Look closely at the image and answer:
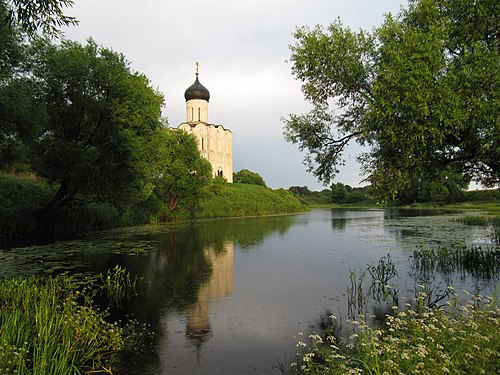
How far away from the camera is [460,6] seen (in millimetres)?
11609

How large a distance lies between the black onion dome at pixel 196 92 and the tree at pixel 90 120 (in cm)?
5208

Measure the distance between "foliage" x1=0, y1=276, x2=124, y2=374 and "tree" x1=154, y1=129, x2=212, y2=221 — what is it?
3276cm

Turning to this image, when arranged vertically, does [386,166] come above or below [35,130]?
below

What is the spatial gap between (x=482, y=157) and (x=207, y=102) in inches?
2842

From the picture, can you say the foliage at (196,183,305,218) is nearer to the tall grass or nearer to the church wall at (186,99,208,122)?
the church wall at (186,99,208,122)

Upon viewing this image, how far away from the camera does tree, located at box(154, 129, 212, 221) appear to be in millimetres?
41625

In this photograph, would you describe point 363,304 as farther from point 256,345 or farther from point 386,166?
point 386,166

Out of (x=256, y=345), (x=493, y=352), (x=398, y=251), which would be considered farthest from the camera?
(x=398, y=251)

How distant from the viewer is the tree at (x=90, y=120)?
2223 centimetres

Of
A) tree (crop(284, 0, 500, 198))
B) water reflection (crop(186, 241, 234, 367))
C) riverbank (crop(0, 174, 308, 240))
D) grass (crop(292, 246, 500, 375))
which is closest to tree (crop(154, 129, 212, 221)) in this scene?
riverbank (crop(0, 174, 308, 240))

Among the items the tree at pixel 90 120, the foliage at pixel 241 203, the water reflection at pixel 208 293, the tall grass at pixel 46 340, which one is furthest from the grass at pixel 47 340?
the foliage at pixel 241 203

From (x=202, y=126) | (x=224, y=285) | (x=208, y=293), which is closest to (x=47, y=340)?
(x=208, y=293)

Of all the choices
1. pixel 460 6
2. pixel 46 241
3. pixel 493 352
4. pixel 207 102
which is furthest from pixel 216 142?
pixel 493 352

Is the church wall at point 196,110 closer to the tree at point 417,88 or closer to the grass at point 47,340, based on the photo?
the tree at point 417,88
